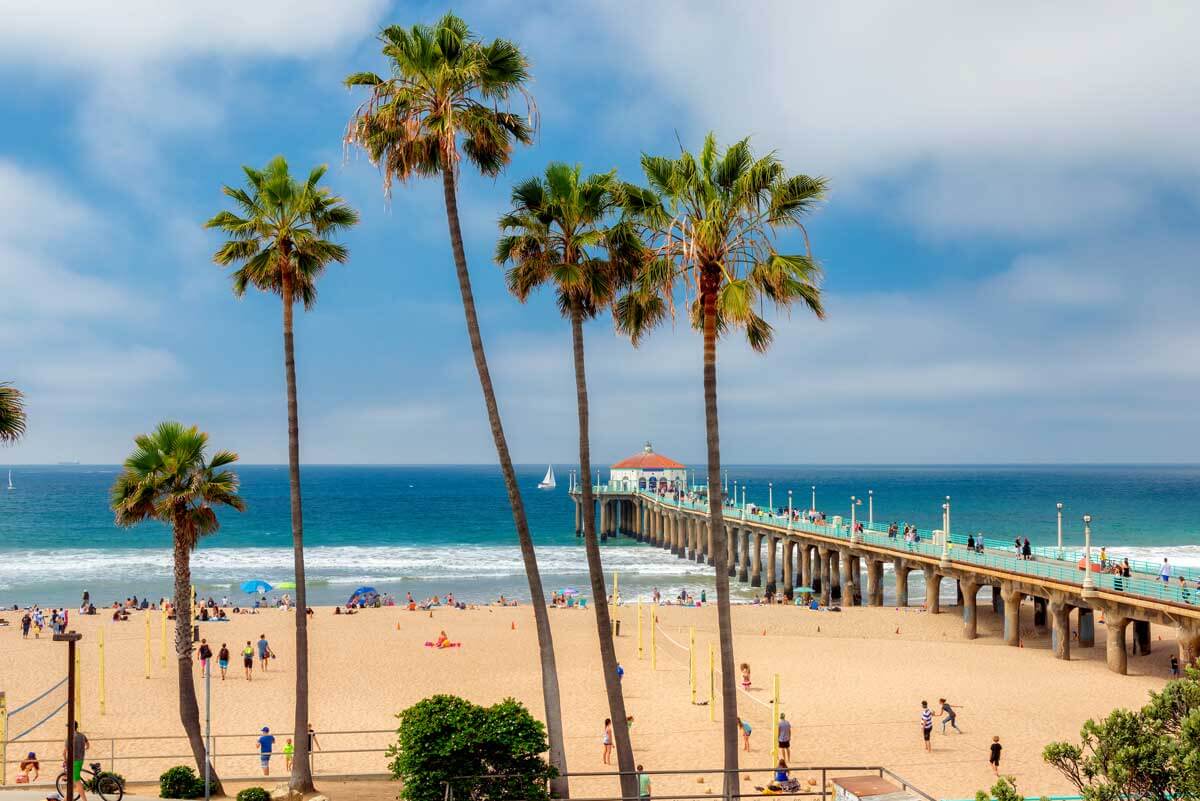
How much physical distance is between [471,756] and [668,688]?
14.5m

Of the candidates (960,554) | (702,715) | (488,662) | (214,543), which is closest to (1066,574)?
(960,554)

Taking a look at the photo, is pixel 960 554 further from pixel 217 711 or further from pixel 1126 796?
pixel 1126 796

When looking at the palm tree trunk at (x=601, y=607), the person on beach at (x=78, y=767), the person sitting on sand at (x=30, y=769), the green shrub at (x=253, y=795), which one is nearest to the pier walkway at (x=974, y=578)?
the palm tree trunk at (x=601, y=607)

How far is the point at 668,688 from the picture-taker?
25984 millimetres

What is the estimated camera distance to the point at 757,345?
1219 cm

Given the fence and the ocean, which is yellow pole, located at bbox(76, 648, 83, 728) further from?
the ocean

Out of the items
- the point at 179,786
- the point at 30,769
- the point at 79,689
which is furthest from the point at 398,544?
the point at 179,786

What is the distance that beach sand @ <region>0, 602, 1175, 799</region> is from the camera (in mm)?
19312

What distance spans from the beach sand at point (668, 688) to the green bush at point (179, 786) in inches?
49.1

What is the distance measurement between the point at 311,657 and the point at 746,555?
3323cm

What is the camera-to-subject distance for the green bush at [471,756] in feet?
40.1

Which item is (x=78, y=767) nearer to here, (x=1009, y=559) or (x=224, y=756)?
(x=224, y=756)

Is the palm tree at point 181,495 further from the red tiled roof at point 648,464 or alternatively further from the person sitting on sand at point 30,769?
the red tiled roof at point 648,464

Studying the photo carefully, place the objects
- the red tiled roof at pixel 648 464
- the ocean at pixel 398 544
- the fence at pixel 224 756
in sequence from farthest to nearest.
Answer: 1. the red tiled roof at pixel 648 464
2. the ocean at pixel 398 544
3. the fence at pixel 224 756
